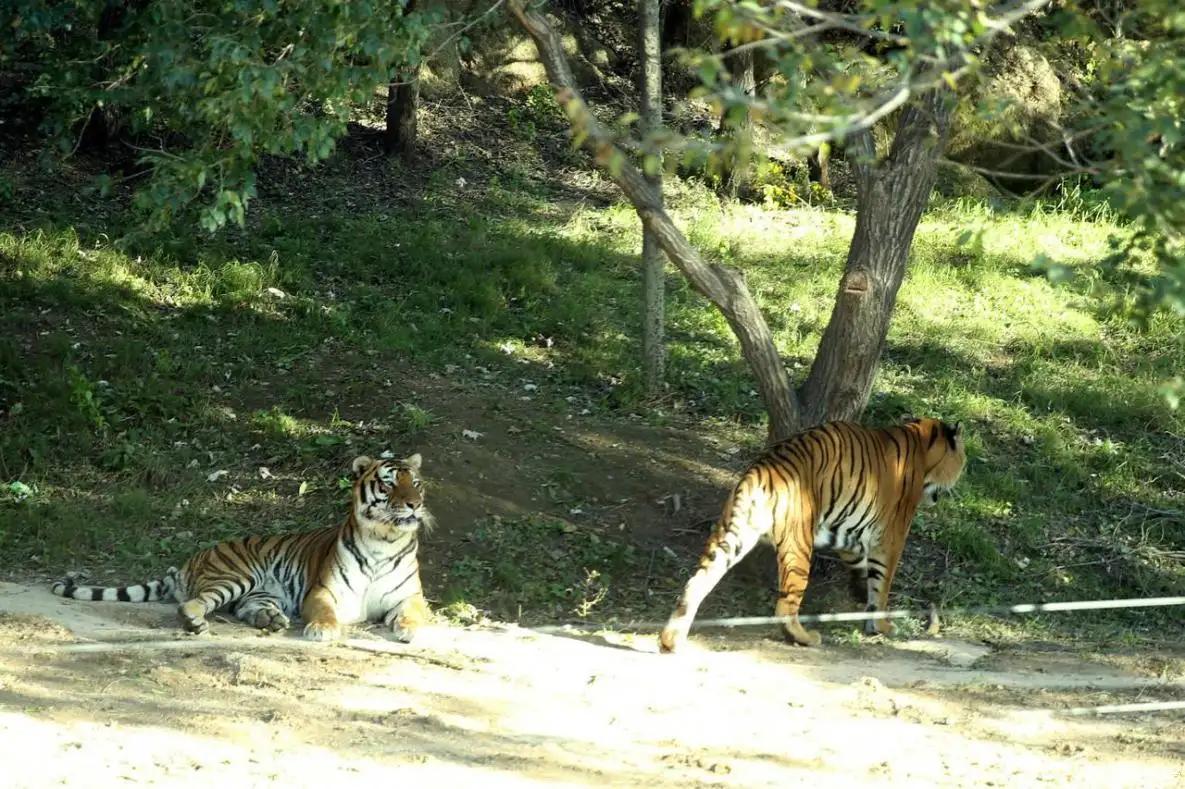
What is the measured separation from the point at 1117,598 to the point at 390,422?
193 inches

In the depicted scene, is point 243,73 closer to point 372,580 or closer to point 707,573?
point 372,580

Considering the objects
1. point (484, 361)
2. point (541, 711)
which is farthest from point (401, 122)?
point (541, 711)

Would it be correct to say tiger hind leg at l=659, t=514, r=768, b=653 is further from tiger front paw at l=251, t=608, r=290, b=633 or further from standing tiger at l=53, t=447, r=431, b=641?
tiger front paw at l=251, t=608, r=290, b=633

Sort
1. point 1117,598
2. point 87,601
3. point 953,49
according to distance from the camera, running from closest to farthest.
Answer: point 953,49 → point 87,601 → point 1117,598

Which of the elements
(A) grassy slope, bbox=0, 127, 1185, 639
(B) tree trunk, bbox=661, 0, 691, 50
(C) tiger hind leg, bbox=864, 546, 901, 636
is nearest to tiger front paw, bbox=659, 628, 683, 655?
(A) grassy slope, bbox=0, 127, 1185, 639

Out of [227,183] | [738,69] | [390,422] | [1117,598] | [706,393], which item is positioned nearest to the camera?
[227,183]

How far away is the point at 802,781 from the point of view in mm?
5430

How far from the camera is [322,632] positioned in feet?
24.7

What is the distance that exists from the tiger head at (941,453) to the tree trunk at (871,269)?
0.48 meters

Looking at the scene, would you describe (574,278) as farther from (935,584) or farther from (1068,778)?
(1068,778)

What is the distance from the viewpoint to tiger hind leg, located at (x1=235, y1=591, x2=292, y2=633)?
25.6 feet

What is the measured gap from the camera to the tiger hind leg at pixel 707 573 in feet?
24.0

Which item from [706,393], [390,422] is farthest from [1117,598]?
[390,422]

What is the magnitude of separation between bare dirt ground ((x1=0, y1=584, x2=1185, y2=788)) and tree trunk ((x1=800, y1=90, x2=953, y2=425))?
186cm
